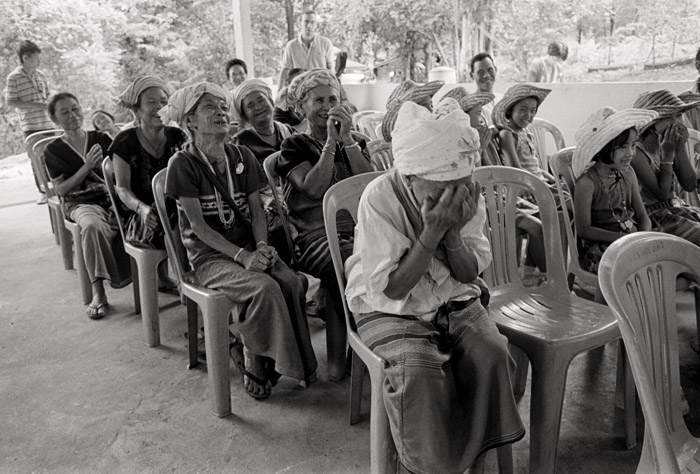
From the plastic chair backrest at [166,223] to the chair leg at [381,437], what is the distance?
1.24 m

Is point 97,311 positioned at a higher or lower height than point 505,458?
lower

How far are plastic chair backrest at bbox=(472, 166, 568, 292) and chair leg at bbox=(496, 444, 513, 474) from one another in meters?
0.73

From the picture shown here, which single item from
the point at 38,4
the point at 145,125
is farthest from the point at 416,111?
the point at 38,4

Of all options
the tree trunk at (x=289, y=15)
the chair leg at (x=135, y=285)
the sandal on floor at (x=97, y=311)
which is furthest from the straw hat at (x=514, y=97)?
the tree trunk at (x=289, y=15)

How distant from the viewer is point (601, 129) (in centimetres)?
254

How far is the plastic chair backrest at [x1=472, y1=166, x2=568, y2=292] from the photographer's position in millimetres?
2270

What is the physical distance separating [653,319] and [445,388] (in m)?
0.59

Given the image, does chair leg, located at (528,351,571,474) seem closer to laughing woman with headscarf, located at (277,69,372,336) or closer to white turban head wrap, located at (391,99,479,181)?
white turban head wrap, located at (391,99,479,181)

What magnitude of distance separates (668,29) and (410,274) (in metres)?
6.15

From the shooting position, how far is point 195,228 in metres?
2.50

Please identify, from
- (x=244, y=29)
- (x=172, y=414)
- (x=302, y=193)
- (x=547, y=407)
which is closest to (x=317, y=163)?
(x=302, y=193)

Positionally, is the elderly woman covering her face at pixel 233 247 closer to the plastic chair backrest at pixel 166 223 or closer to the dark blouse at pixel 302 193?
the plastic chair backrest at pixel 166 223

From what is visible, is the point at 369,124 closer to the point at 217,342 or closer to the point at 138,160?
the point at 138,160

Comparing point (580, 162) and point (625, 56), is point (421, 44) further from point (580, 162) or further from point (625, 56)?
point (580, 162)
